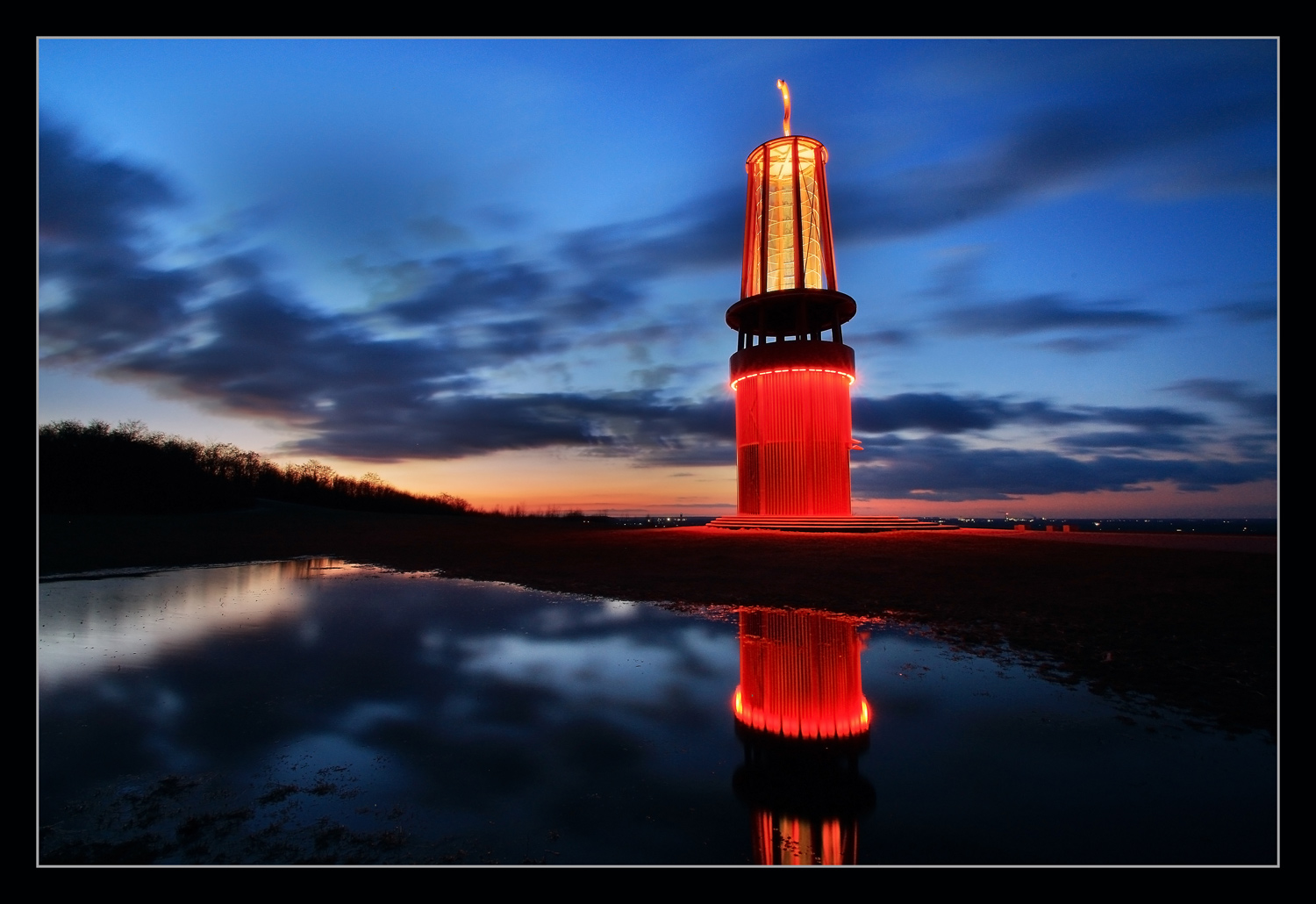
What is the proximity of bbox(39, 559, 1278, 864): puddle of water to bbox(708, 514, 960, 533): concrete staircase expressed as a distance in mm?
13484

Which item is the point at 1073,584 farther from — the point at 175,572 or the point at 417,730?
the point at 175,572

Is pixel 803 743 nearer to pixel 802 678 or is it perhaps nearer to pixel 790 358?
pixel 802 678

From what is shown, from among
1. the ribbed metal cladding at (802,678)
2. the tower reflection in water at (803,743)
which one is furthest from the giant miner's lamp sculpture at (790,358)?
the tower reflection in water at (803,743)

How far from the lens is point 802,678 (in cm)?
562

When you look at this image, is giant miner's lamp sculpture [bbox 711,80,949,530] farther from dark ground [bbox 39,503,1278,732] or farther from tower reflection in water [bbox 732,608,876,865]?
tower reflection in water [bbox 732,608,876,865]

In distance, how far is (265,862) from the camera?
2.96 metres

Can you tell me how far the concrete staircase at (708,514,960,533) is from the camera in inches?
790

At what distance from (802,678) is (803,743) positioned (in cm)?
148

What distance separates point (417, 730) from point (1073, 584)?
409 inches

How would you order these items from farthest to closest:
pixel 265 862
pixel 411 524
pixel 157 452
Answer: pixel 157 452 → pixel 411 524 → pixel 265 862

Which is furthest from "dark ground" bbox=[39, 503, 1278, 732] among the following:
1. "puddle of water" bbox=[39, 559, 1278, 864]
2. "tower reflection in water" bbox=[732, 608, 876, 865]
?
"tower reflection in water" bbox=[732, 608, 876, 865]

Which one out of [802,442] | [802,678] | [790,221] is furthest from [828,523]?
[802,678]

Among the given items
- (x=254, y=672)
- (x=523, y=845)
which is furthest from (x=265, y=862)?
(x=254, y=672)

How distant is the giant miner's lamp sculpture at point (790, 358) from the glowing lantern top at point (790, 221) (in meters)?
0.04
